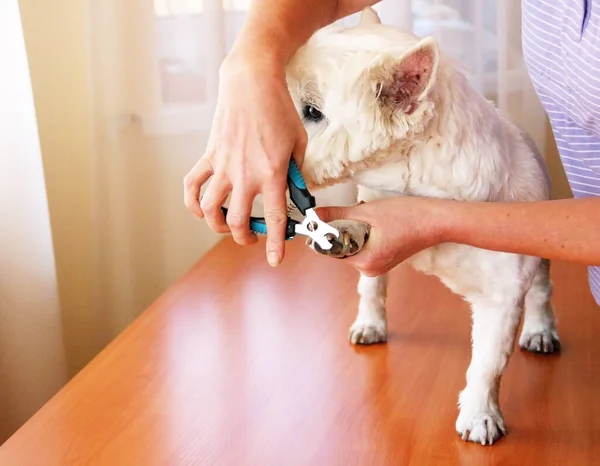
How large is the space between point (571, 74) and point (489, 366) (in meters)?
0.30

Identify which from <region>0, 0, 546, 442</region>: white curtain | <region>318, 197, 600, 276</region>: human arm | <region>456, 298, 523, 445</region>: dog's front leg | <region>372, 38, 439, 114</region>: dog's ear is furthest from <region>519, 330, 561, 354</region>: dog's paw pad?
<region>0, 0, 546, 442</region>: white curtain

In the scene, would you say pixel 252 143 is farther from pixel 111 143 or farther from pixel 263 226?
pixel 111 143

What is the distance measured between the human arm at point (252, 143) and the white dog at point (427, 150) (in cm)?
4

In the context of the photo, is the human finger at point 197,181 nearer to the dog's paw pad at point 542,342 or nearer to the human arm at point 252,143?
the human arm at point 252,143

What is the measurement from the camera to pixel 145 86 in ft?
4.63

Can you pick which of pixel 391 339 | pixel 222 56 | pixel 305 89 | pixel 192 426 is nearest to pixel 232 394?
pixel 192 426

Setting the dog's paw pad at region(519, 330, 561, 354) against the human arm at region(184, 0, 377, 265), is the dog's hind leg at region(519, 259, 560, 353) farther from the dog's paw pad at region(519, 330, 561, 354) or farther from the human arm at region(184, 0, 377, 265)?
the human arm at region(184, 0, 377, 265)

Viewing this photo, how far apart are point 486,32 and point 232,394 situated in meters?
0.81

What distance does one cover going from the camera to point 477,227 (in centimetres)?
74

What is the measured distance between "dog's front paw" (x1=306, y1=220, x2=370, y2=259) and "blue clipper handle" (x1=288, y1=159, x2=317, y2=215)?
0.03m

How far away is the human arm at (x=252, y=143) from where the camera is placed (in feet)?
2.36

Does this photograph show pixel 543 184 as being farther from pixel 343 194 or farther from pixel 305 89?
pixel 343 194

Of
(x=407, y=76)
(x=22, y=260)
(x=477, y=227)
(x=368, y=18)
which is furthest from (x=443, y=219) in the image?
(x=22, y=260)

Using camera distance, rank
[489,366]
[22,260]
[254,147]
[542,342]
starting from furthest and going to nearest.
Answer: [22,260] < [542,342] < [489,366] < [254,147]
